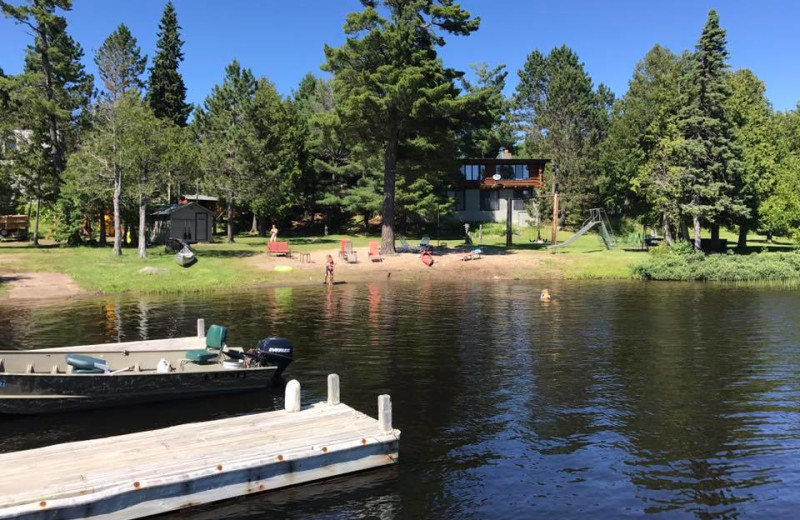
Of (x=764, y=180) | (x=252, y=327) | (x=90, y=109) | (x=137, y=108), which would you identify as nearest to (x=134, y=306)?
(x=252, y=327)

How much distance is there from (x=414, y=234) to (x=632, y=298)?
138 feet

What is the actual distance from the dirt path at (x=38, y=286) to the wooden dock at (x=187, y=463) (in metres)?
29.5

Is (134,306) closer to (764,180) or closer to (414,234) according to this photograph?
(414,234)

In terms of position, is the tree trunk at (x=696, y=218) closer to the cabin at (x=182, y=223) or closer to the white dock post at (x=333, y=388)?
the cabin at (x=182, y=223)

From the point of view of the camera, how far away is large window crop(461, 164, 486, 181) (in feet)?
269

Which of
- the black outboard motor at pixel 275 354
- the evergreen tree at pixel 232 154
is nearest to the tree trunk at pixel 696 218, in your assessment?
the evergreen tree at pixel 232 154

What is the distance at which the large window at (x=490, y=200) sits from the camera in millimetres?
82562

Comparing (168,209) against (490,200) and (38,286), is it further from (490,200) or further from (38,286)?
(490,200)

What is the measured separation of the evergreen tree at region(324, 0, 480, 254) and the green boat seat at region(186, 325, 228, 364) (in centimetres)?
3063

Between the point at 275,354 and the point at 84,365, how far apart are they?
533 cm

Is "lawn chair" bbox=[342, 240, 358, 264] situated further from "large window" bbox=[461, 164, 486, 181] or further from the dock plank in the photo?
the dock plank

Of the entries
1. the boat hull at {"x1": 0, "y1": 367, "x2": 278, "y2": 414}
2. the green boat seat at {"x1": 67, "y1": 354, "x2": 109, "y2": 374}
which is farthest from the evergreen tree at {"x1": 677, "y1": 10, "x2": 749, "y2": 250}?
the green boat seat at {"x1": 67, "y1": 354, "x2": 109, "y2": 374}

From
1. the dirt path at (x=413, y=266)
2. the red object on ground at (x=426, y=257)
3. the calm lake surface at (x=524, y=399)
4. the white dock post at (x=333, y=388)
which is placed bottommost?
the calm lake surface at (x=524, y=399)

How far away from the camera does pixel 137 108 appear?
48.0 meters
